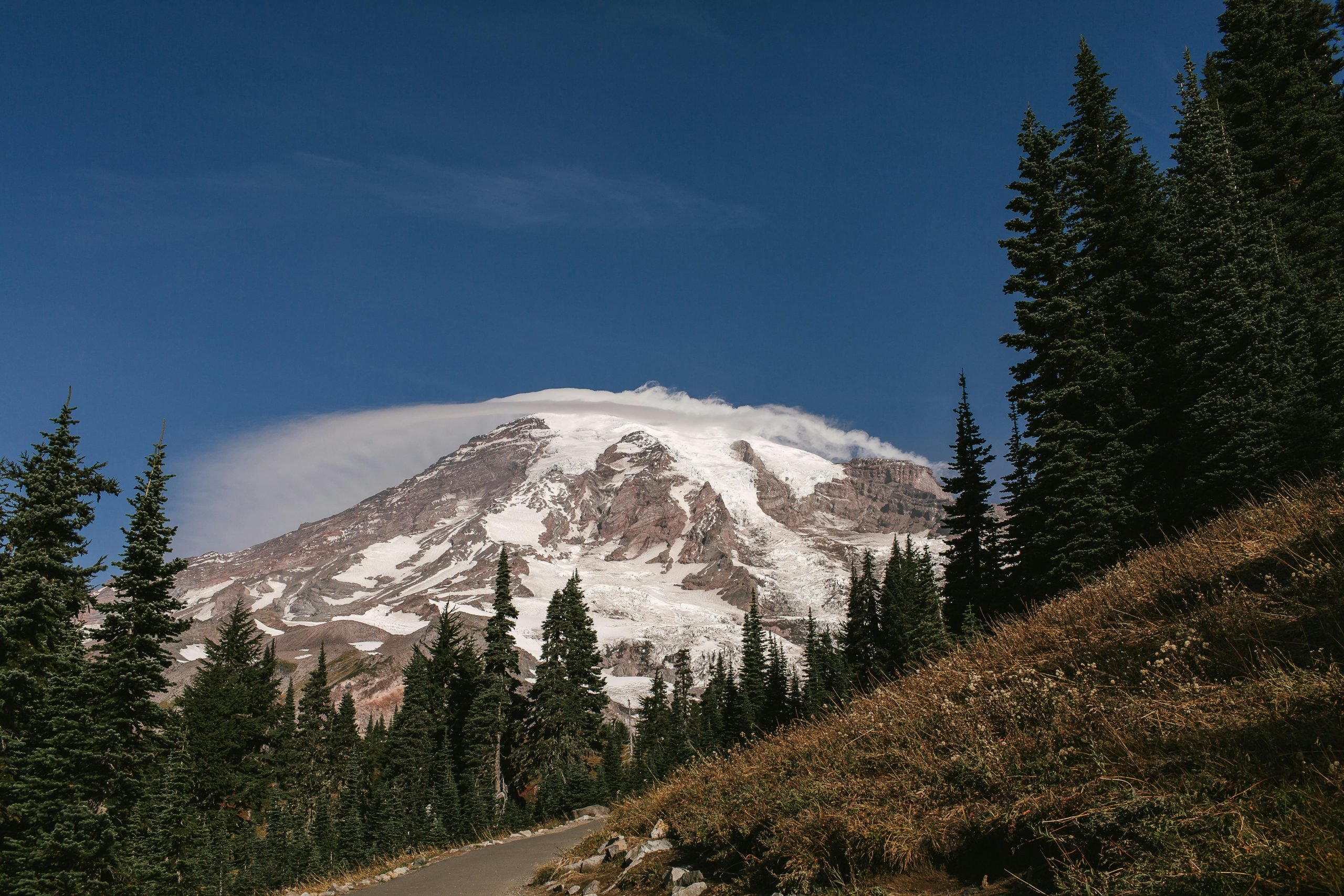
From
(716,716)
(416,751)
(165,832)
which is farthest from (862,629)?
(165,832)

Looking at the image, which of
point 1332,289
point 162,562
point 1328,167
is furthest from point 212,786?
point 1328,167

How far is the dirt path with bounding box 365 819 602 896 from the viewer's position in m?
13.8

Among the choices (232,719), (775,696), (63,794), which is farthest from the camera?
(775,696)

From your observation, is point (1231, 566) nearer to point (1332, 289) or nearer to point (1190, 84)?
point (1332, 289)

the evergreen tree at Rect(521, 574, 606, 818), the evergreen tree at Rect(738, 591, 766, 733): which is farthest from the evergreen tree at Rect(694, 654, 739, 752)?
the evergreen tree at Rect(521, 574, 606, 818)

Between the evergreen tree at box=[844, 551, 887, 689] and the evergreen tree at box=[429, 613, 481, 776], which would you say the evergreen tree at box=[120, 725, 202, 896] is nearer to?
the evergreen tree at box=[429, 613, 481, 776]

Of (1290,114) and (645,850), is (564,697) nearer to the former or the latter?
(645,850)

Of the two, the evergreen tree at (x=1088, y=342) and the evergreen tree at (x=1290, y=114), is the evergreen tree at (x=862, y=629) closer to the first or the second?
the evergreen tree at (x=1088, y=342)

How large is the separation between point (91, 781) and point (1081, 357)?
107 ft

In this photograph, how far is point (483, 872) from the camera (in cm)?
1571

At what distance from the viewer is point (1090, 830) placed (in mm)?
4379

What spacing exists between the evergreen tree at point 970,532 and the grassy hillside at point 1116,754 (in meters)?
29.7

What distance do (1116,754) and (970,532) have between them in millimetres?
36547

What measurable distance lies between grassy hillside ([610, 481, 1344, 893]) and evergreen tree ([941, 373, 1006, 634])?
1169 inches
